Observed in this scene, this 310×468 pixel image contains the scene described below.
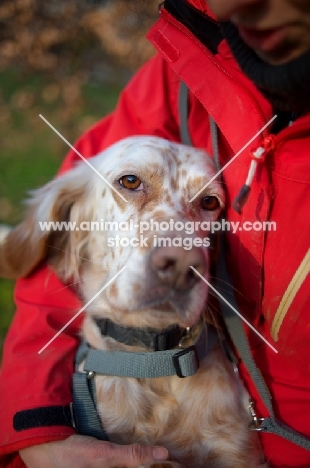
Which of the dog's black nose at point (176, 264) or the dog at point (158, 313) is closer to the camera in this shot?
the dog's black nose at point (176, 264)

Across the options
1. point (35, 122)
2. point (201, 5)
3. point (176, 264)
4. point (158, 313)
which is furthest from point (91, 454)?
point (35, 122)

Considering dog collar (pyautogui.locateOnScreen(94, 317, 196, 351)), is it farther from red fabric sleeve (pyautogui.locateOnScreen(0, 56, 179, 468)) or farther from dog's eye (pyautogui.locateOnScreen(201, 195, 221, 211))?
dog's eye (pyautogui.locateOnScreen(201, 195, 221, 211))

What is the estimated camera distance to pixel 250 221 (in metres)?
1.51

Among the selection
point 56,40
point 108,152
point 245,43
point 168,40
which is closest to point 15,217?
point 108,152

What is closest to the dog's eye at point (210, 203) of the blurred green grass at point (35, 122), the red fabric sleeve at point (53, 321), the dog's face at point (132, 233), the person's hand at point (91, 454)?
the dog's face at point (132, 233)

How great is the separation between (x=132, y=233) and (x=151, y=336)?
0.35 metres

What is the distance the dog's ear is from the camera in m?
1.93

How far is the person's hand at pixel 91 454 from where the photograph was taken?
56.8 inches

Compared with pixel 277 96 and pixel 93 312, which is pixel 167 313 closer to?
pixel 93 312

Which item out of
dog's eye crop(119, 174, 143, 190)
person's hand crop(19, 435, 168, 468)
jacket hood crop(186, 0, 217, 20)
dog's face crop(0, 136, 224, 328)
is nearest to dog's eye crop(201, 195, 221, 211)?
dog's face crop(0, 136, 224, 328)

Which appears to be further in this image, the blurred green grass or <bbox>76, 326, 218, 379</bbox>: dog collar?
the blurred green grass

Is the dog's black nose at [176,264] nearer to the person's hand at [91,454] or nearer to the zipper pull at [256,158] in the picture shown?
the zipper pull at [256,158]

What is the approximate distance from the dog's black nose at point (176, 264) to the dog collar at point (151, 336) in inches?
12.6

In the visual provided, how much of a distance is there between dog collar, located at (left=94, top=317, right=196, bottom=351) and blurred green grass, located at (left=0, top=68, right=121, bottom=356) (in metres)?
1.64
